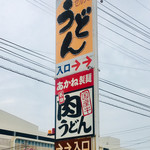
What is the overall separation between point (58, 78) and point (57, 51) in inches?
47.3

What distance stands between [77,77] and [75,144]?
98.7 inches

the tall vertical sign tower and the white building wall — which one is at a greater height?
the white building wall

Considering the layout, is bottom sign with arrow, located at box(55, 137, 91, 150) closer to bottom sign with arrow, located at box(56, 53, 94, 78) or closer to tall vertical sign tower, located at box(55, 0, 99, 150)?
tall vertical sign tower, located at box(55, 0, 99, 150)

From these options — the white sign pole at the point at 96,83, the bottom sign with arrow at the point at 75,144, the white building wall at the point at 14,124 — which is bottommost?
the bottom sign with arrow at the point at 75,144

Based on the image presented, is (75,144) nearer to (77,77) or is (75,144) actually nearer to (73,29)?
(77,77)

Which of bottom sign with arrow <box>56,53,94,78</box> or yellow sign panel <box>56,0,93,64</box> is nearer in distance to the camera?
bottom sign with arrow <box>56,53,94,78</box>

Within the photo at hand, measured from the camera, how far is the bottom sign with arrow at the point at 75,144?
12.4m

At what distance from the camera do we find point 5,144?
4819 centimetres

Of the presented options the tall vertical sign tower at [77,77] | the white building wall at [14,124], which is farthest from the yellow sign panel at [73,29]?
the white building wall at [14,124]

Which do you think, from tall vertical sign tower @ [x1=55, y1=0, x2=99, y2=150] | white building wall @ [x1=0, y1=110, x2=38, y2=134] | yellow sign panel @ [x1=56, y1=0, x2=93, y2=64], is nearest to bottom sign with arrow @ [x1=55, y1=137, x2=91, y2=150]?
tall vertical sign tower @ [x1=55, y1=0, x2=99, y2=150]

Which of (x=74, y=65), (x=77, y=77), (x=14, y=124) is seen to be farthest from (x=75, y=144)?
(x=14, y=124)

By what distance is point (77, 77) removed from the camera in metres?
13.4

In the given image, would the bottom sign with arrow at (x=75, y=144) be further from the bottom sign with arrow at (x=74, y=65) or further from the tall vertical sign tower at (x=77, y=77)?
the bottom sign with arrow at (x=74, y=65)

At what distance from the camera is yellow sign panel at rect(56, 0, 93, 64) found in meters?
13.5
